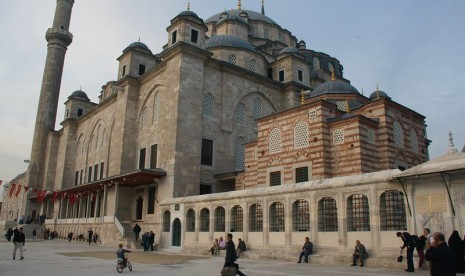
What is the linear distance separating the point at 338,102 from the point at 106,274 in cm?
1604

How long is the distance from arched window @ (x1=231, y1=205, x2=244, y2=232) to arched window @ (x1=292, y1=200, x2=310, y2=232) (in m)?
2.47

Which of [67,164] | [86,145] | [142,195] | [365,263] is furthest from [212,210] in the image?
[67,164]

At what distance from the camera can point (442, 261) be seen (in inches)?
186

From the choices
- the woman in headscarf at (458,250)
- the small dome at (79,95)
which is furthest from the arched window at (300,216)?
the small dome at (79,95)

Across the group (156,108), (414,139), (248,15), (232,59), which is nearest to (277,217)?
(414,139)

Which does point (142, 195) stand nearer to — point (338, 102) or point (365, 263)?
point (338, 102)

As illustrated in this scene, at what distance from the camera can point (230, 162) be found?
23.9m

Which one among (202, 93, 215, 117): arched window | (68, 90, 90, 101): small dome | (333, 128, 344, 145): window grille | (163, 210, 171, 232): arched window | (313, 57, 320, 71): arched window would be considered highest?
(313, 57, 320, 71): arched window

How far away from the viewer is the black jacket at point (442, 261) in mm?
4715

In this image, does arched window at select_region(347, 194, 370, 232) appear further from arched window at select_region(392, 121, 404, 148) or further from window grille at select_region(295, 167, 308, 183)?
arched window at select_region(392, 121, 404, 148)

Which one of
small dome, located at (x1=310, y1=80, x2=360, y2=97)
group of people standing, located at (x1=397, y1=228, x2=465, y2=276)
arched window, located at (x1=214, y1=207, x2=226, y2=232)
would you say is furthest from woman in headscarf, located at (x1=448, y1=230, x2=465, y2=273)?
small dome, located at (x1=310, y1=80, x2=360, y2=97)

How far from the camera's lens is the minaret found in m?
36.7

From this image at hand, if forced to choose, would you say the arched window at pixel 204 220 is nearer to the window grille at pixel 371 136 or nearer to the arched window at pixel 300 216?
the arched window at pixel 300 216

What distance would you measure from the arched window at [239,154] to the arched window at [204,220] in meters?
8.04
